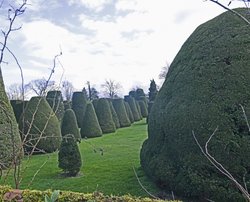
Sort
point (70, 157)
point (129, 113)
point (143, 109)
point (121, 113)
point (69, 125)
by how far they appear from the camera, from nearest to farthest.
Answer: point (70, 157), point (69, 125), point (121, 113), point (129, 113), point (143, 109)

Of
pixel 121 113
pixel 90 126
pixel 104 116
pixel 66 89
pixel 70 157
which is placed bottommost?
pixel 70 157

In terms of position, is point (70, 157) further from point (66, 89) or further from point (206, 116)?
point (66, 89)

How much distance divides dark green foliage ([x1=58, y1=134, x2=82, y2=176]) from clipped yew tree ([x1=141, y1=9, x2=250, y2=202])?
2.69 m

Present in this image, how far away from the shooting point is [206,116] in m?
5.84

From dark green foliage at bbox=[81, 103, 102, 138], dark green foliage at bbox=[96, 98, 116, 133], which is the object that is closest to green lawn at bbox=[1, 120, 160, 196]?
dark green foliage at bbox=[81, 103, 102, 138]

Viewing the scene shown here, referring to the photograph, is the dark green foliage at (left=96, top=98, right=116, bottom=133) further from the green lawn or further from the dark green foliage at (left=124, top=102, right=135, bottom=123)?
the green lawn

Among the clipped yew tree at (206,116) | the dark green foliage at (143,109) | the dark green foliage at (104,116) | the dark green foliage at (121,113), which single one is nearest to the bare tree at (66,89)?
the clipped yew tree at (206,116)

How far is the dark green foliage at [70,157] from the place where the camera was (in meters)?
9.23

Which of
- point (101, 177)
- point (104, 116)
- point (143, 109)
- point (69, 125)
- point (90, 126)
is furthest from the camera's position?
point (143, 109)

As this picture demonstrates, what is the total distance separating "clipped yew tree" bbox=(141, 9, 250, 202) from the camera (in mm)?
5438

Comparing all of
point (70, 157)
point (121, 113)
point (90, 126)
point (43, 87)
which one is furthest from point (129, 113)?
point (43, 87)

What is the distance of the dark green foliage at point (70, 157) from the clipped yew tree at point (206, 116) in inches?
106

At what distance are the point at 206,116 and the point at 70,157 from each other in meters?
4.73

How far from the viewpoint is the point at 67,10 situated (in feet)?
14.1
